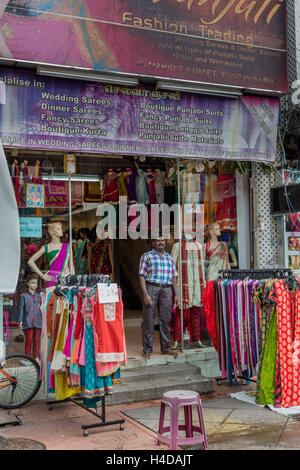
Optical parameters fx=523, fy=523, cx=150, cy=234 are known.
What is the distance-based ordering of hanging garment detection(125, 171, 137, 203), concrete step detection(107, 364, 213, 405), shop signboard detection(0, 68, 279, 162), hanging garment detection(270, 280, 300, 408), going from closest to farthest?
1. hanging garment detection(270, 280, 300, 408)
2. concrete step detection(107, 364, 213, 405)
3. shop signboard detection(0, 68, 279, 162)
4. hanging garment detection(125, 171, 137, 203)

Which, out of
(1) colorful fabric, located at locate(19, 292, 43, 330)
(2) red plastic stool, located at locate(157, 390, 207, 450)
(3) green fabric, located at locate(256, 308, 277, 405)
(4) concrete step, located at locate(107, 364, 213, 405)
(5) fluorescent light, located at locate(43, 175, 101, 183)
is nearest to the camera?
(2) red plastic stool, located at locate(157, 390, 207, 450)

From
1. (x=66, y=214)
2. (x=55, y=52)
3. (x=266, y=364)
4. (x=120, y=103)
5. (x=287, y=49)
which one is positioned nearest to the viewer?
(x=266, y=364)

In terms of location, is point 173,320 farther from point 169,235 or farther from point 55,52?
point 55,52

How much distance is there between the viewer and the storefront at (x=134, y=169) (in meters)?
7.46

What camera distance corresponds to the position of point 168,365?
8023mm

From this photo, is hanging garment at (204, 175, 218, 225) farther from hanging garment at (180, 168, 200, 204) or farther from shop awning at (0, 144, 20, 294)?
shop awning at (0, 144, 20, 294)

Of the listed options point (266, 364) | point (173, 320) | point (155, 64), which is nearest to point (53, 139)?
point (155, 64)

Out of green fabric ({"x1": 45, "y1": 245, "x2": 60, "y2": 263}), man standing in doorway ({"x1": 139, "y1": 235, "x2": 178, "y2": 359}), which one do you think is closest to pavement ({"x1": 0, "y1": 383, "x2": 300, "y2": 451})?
man standing in doorway ({"x1": 139, "y1": 235, "x2": 178, "y2": 359})

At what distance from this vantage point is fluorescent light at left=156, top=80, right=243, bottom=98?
26.2 feet

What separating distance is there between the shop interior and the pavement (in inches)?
68.0

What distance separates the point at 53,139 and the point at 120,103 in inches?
47.3

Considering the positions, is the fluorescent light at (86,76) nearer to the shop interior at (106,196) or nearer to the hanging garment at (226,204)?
the shop interior at (106,196)

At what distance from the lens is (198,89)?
324 inches

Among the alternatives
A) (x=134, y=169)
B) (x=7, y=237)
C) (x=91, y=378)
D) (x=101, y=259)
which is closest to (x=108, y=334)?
(x=91, y=378)
